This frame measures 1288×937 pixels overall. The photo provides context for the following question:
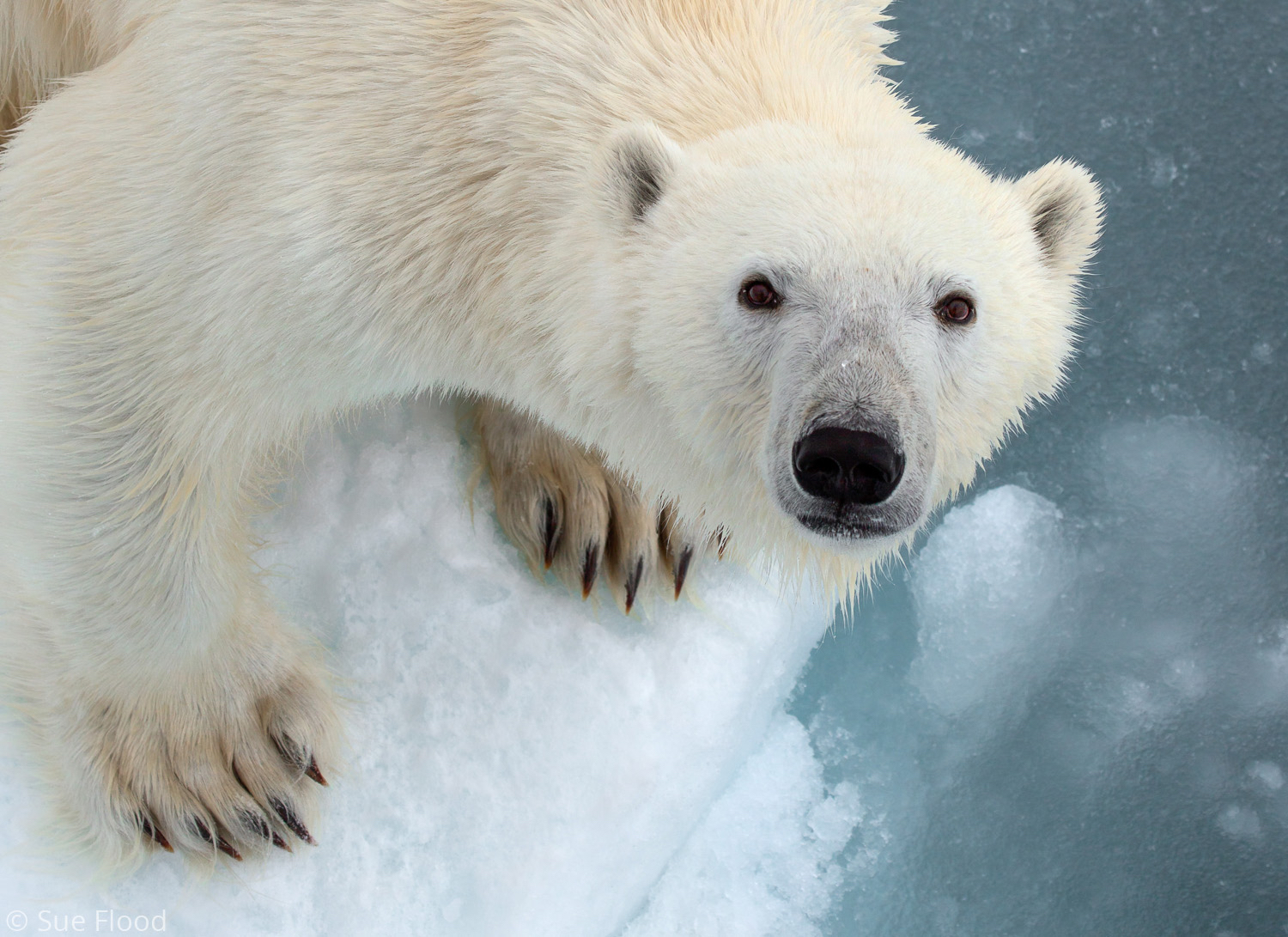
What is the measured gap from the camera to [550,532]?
2.46m

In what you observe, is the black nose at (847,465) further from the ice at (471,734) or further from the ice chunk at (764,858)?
the ice chunk at (764,858)

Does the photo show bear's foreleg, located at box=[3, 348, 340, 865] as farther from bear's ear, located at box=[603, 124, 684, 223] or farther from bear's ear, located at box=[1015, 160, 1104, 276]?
bear's ear, located at box=[1015, 160, 1104, 276]

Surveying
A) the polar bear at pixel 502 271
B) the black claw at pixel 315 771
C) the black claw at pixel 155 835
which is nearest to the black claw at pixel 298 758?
the black claw at pixel 315 771

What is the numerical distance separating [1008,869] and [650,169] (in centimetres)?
170

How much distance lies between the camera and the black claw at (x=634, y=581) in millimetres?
2445

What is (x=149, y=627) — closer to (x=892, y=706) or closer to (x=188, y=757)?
(x=188, y=757)

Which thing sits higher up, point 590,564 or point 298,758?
point 590,564

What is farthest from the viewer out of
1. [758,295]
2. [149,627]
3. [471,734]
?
[471,734]

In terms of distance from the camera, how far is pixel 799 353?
1.39 meters

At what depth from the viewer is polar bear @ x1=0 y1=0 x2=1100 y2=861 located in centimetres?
144

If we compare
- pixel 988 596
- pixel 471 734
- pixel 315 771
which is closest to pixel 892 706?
pixel 988 596

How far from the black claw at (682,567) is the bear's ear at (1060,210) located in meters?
1.02

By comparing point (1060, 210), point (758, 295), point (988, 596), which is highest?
point (1060, 210)

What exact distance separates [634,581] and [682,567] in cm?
10
